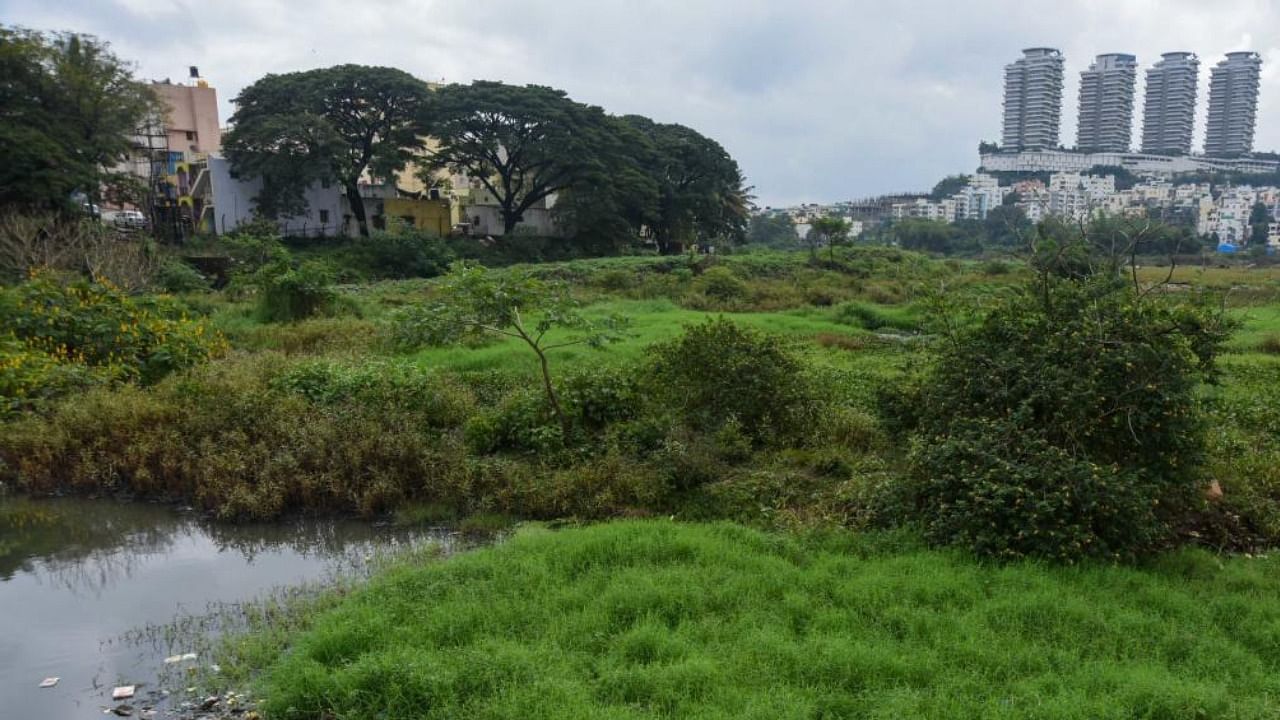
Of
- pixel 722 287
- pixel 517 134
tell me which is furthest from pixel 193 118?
pixel 722 287

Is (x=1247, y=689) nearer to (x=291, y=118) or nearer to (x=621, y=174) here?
(x=291, y=118)

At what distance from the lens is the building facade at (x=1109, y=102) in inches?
4537

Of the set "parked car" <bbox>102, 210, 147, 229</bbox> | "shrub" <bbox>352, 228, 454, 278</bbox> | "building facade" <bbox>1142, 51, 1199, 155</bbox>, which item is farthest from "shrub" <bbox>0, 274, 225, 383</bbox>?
"building facade" <bbox>1142, 51, 1199, 155</bbox>

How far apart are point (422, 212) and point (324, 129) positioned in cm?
1149

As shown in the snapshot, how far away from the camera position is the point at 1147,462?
6.15 metres

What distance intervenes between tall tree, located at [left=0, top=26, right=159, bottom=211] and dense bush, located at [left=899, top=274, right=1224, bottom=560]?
28.2 meters

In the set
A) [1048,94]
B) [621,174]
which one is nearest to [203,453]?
[621,174]

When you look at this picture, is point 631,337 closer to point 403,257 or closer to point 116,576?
point 116,576

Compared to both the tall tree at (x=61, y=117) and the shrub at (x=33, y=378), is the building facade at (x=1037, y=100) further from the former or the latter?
the shrub at (x=33, y=378)

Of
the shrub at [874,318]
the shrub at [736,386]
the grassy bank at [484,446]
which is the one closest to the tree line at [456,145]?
the shrub at [874,318]

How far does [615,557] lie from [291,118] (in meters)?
33.4

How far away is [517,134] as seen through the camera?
40375 mm

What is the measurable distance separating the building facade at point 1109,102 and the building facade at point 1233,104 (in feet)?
37.7

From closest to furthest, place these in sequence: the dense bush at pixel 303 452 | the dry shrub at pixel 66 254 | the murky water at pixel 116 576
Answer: the murky water at pixel 116 576
the dense bush at pixel 303 452
the dry shrub at pixel 66 254
